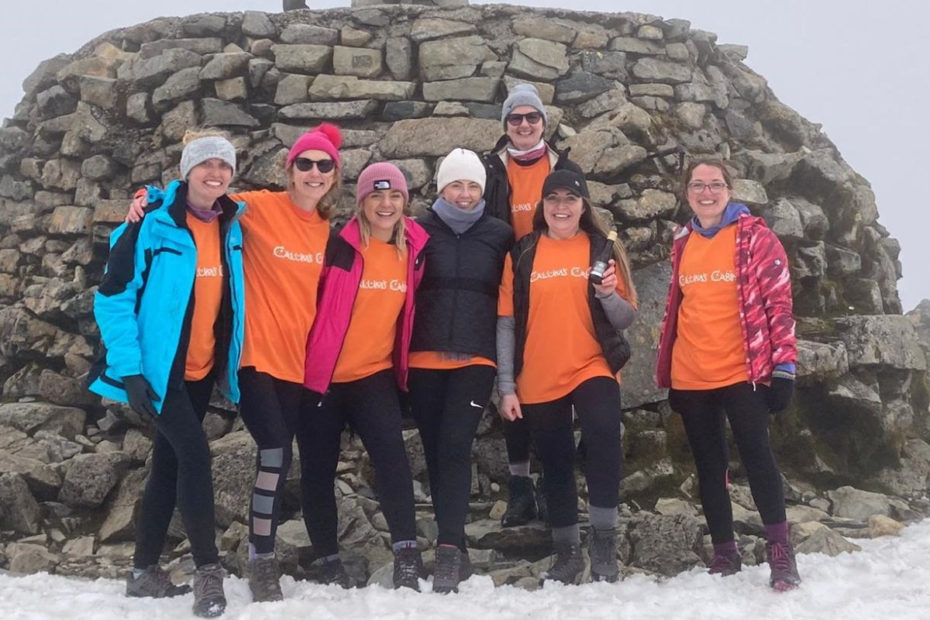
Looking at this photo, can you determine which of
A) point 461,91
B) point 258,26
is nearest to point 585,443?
point 461,91

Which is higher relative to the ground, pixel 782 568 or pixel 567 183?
pixel 567 183

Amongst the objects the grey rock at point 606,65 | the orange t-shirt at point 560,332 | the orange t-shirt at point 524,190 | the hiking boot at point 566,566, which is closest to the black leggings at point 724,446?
the orange t-shirt at point 560,332

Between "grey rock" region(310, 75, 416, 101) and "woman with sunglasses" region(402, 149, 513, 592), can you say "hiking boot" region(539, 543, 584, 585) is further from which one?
"grey rock" region(310, 75, 416, 101)

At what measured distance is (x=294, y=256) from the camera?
19.3 feet

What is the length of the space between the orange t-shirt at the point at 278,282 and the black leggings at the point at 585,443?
1.81m

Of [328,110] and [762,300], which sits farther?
[328,110]

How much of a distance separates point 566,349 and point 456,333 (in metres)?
0.83

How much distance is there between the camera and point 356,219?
6.09m

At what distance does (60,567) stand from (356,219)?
14.1 feet

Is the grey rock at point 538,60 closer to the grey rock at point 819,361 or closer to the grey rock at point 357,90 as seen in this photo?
the grey rock at point 357,90

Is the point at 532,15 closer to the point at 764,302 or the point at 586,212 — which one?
the point at 586,212

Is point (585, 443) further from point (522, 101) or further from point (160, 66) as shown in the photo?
point (160, 66)

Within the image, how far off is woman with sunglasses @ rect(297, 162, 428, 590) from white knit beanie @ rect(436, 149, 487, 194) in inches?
15.2

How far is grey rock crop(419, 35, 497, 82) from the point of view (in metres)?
10.6
